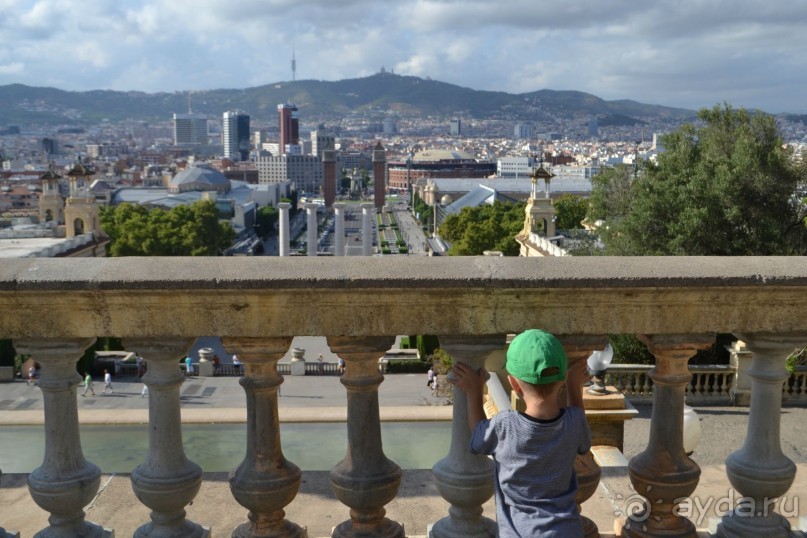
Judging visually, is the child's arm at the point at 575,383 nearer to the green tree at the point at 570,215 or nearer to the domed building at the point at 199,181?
the green tree at the point at 570,215

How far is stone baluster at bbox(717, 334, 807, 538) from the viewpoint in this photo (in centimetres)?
291

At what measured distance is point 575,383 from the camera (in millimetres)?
2854

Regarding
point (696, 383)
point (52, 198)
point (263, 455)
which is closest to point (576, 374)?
point (263, 455)

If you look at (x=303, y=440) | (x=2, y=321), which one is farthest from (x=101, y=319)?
(x=303, y=440)

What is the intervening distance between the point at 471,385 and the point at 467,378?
3 cm

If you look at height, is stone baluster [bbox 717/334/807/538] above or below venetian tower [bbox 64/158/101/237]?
above

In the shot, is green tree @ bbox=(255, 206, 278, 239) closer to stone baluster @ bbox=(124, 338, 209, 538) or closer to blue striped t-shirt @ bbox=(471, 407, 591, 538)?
stone baluster @ bbox=(124, 338, 209, 538)

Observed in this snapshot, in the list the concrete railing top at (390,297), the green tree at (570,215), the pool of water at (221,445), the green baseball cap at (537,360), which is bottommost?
the green tree at (570,215)

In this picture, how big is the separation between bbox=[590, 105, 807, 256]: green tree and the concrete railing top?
19595mm

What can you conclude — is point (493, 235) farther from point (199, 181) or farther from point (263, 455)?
point (199, 181)

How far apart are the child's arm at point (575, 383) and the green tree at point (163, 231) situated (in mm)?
52512

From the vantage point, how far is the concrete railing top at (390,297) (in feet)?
9.01

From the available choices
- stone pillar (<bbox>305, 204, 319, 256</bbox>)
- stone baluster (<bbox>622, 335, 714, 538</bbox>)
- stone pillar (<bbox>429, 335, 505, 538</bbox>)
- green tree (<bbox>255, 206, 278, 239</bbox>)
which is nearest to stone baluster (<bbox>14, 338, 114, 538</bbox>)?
stone pillar (<bbox>429, 335, 505, 538</bbox>)

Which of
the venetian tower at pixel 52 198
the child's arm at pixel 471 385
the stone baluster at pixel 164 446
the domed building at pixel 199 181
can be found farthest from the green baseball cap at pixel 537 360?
the domed building at pixel 199 181
